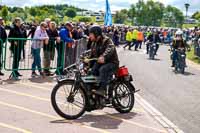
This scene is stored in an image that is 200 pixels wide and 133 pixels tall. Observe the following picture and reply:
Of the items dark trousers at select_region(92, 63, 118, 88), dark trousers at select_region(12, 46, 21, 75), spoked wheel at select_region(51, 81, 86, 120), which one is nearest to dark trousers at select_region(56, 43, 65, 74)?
dark trousers at select_region(12, 46, 21, 75)

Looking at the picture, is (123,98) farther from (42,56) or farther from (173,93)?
(42,56)

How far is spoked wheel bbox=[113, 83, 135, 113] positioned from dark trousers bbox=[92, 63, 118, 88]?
0.42 m

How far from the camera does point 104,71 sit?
30.0ft

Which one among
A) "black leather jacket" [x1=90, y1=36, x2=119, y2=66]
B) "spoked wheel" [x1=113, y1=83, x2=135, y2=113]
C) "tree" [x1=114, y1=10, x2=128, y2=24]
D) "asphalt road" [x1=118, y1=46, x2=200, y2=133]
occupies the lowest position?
"asphalt road" [x1=118, y1=46, x2=200, y2=133]

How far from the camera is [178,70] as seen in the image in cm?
2000

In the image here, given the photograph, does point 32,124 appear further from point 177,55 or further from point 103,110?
point 177,55

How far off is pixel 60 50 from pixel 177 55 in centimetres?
678

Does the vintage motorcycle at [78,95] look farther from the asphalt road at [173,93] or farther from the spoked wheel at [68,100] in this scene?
the asphalt road at [173,93]

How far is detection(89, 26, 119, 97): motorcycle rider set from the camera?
9.13 m

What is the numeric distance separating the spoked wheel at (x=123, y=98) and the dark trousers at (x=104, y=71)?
0.42 m

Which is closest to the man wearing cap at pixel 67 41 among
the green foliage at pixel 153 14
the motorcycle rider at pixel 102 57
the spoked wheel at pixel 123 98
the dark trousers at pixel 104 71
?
the spoked wheel at pixel 123 98

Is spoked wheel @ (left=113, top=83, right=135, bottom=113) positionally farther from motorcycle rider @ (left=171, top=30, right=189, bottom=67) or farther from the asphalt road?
motorcycle rider @ (left=171, top=30, right=189, bottom=67)

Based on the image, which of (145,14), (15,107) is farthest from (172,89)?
(145,14)

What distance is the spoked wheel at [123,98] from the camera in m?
9.62
